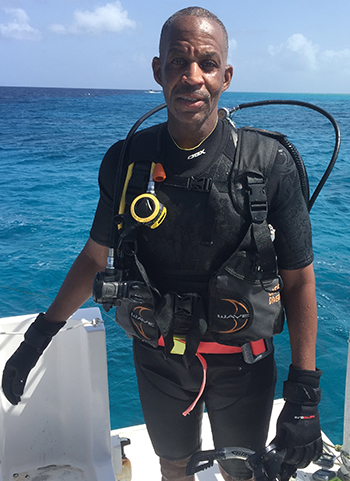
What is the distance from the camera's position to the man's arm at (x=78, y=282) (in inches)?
63.3

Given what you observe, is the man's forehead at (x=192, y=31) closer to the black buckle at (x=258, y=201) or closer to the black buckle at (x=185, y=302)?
the black buckle at (x=258, y=201)

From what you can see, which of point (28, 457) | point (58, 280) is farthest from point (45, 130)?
point (28, 457)

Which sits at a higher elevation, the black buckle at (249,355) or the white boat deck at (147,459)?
the black buckle at (249,355)

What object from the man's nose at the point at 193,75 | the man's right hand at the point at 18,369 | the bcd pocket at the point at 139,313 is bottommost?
the man's right hand at the point at 18,369

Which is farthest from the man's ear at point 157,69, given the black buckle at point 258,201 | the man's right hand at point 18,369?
the man's right hand at point 18,369

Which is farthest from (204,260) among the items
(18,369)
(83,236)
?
(83,236)

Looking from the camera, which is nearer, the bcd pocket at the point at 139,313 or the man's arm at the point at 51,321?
the bcd pocket at the point at 139,313

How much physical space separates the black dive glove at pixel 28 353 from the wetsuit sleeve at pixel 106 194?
1.35ft

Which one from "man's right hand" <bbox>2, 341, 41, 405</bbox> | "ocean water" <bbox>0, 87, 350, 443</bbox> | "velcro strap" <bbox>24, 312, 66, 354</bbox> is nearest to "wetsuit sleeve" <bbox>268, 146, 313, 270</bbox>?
"velcro strap" <bbox>24, 312, 66, 354</bbox>

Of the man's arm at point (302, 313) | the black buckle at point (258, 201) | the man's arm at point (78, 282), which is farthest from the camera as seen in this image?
the man's arm at point (78, 282)

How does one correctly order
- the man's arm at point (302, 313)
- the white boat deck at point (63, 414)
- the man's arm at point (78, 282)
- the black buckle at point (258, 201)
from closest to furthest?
the black buckle at point (258, 201)
the man's arm at point (302, 313)
the man's arm at point (78, 282)
the white boat deck at point (63, 414)

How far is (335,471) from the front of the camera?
84.4 inches

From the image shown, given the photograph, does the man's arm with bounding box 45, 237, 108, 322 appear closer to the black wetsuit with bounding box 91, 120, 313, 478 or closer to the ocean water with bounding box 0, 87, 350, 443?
the black wetsuit with bounding box 91, 120, 313, 478

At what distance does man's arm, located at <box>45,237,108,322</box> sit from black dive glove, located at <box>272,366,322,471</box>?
78 centimetres
